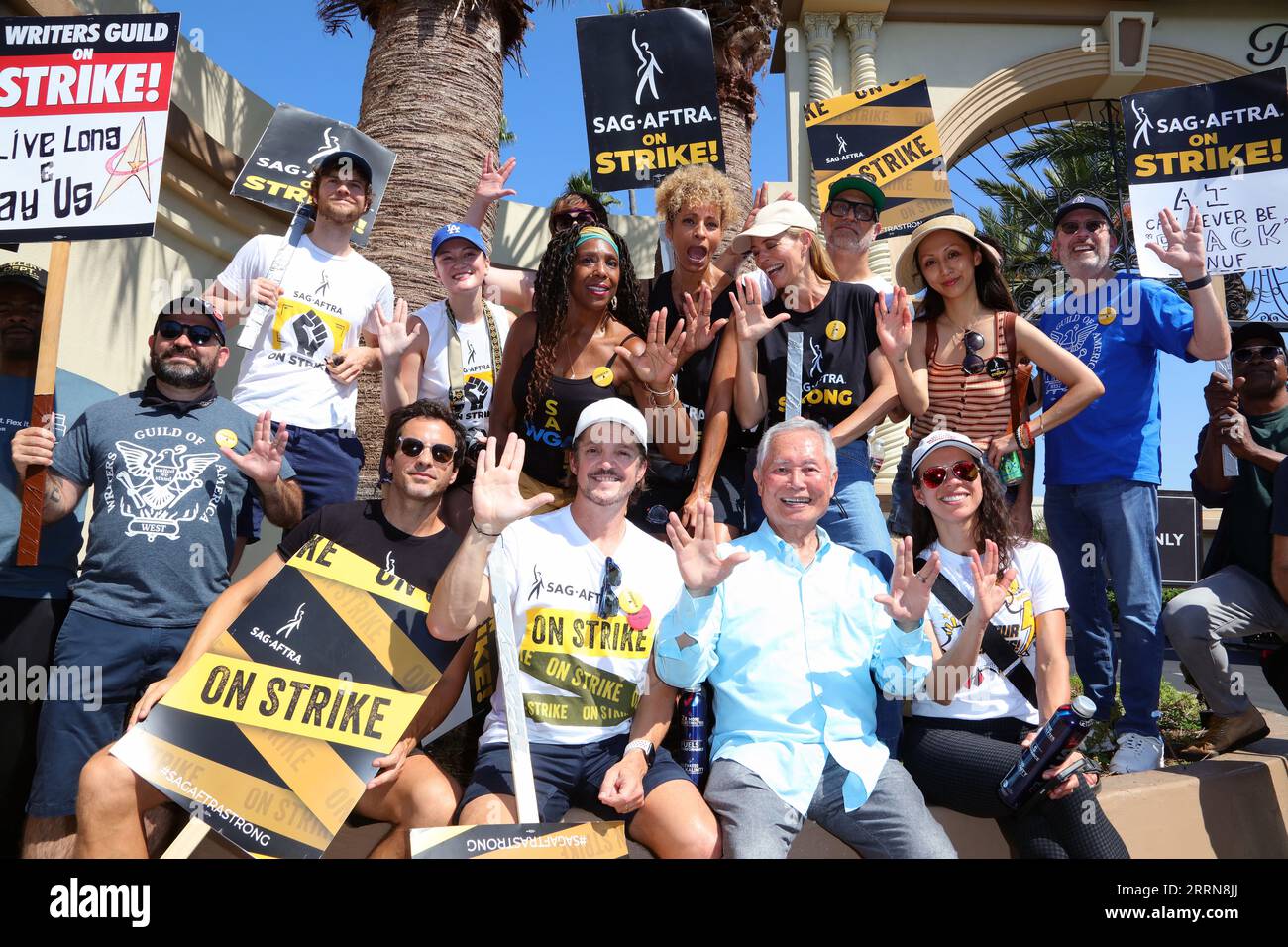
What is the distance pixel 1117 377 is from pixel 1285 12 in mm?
11789

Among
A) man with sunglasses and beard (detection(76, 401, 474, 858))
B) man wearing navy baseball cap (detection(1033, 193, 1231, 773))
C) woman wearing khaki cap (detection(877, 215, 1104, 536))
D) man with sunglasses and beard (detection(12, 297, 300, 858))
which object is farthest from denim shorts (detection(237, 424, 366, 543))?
man wearing navy baseball cap (detection(1033, 193, 1231, 773))

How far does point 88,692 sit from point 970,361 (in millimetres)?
3989

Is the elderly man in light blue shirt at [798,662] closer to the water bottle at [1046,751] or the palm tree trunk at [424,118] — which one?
the water bottle at [1046,751]

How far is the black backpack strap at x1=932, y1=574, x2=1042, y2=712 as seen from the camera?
347 centimetres

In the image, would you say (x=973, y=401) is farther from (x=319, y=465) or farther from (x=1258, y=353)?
(x=319, y=465)

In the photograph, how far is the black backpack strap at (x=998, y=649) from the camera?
347 centimetres

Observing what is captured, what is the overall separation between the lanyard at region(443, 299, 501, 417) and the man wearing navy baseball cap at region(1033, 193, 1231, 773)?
8.47ft

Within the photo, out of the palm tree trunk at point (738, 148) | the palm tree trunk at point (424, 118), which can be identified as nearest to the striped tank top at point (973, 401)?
the palm tree trunk at point (424, 118)

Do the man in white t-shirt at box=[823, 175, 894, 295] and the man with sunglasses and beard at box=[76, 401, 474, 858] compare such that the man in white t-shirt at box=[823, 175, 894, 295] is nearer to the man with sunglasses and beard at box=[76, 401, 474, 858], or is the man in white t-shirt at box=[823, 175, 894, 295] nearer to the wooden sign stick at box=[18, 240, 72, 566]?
the man with sunglasses and beard at box=[76, 401, 474, 858]

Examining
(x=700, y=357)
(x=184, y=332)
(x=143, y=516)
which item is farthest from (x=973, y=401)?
(x=143, y=516)

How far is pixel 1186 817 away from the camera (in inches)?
162

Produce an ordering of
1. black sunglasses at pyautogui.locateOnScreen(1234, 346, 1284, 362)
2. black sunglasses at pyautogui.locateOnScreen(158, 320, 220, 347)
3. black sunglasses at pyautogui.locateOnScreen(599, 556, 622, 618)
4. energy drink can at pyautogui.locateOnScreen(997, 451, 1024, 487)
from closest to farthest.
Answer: black sunglasses at pyautogui.locateOnScreen(599, 556, 622, 618) < black sunglasses at pyautogui.locateOnScreen(158, 320, 220, 347) < energy drink can at pyautogui.locateOnScreen(997, 451, 1024, 487) < black sunglasses at pyautogui.locateOnScreen(1234, 346, 1284, 362)

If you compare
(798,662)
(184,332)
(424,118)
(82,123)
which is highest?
(424,118)
